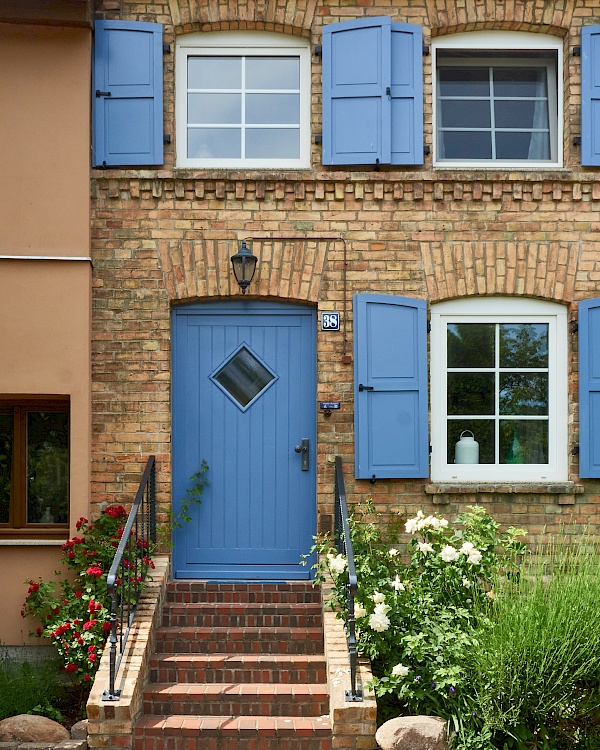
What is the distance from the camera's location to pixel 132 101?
7355 millimetres

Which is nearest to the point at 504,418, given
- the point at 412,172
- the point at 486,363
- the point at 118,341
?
the point at 486,363

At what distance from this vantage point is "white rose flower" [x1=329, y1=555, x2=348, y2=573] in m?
6.18

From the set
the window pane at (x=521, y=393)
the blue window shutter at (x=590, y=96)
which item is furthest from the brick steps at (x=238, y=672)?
the blue window shutter at (x=590, y=96)

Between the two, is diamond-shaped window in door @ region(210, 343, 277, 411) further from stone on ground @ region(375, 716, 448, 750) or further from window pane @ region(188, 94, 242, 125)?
stone on ground @ region(375, 716, 448, 750)

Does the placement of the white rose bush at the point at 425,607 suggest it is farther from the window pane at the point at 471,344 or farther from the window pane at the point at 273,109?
the window pane at the point at 273,109

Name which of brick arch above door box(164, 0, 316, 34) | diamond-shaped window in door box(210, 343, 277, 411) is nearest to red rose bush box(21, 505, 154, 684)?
diamond-shaped window in door box(210, 343, 277, 411)

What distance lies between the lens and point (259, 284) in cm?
730

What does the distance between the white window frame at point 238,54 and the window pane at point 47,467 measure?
2.39 meters

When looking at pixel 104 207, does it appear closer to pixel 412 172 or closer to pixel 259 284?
pixel 259 284

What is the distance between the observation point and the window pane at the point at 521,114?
25.1 feet

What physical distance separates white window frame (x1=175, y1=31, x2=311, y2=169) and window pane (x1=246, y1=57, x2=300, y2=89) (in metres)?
0.05

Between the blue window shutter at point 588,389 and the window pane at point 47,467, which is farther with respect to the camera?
the window pane at point 47,467

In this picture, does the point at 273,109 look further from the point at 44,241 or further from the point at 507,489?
the point at 507,489

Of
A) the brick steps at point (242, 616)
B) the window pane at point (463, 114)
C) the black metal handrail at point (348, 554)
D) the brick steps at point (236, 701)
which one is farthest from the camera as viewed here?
the window pane at point (463, 114)
